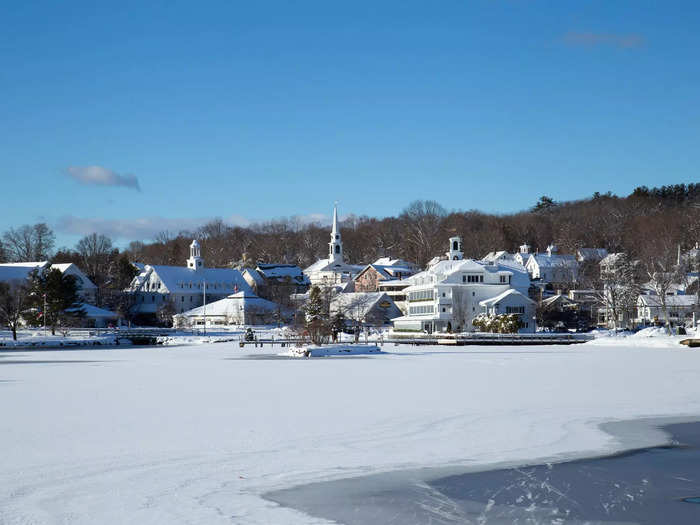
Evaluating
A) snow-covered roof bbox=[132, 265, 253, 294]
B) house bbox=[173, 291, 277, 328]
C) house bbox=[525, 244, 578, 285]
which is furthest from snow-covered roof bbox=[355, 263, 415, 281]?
snow-covered roof bbox=[132, 265, 253, 294]

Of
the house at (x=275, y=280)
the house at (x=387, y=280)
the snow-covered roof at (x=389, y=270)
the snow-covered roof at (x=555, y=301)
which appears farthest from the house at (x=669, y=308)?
the house at (x=275, y=280)

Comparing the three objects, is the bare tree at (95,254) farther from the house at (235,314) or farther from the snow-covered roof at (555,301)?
the snow-covered roof at (555,301)

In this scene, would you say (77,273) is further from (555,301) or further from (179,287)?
(555,301)

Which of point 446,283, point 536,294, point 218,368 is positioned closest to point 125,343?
point 446,283

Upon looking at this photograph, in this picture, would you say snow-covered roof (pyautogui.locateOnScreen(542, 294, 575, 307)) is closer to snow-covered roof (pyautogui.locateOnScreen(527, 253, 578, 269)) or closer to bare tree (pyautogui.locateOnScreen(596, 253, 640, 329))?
bare tree (pyautogui.locateOnScreen(596, 253, 640, 329))

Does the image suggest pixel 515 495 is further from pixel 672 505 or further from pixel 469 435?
pixel 469 435

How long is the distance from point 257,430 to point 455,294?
69753 millimetres

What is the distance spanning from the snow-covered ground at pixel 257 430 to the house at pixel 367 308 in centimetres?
6747

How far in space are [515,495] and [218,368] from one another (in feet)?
84.0

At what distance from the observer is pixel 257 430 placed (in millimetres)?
16109

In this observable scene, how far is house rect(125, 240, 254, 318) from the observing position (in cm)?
11583

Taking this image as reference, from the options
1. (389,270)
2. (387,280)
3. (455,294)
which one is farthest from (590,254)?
(455,294)

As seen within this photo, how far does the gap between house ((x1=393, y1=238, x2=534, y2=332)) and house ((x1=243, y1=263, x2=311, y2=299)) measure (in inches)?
1374

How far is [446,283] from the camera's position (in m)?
85.8
